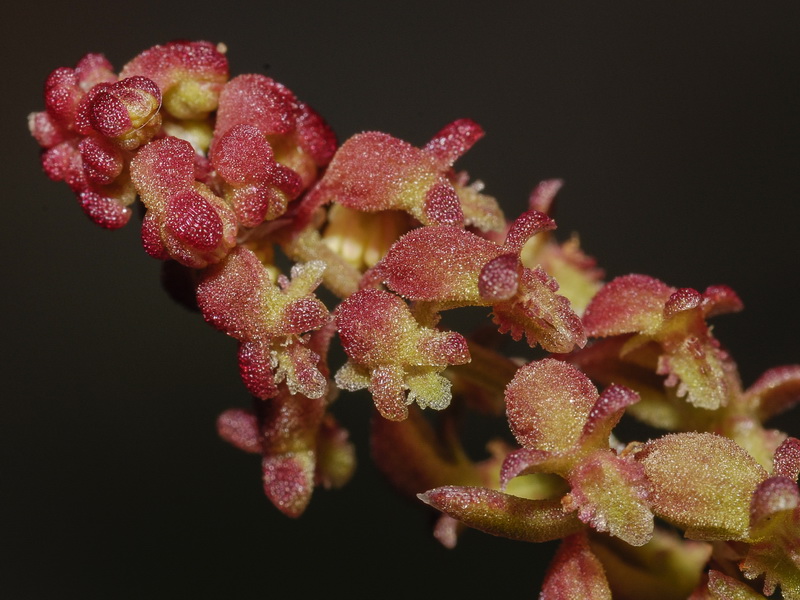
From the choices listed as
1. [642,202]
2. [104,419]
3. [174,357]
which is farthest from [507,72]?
[104,419]

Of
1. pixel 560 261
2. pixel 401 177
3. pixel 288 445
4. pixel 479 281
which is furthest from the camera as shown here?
pixel 560 261

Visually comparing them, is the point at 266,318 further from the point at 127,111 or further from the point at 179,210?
the point at 127,111

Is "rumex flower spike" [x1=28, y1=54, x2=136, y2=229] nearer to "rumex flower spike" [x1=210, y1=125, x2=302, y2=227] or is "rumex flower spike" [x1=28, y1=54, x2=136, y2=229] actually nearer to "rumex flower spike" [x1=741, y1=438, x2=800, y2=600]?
"rumex flower spike" [x1=210, y1=125, x2=302, y2=227]

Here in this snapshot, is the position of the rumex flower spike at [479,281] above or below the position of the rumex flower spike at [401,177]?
below

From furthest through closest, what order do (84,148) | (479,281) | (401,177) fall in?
(401,177) < (84,148) < (479,281)

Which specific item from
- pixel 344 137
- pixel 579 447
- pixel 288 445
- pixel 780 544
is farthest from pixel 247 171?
pixel 344 137

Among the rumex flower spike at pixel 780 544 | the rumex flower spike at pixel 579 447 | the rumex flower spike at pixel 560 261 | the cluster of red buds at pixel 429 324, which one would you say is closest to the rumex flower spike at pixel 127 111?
the cluster of red buds at pixel 429 324

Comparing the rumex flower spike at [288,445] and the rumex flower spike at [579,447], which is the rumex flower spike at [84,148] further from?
the rumex flower spike at [579,447]
